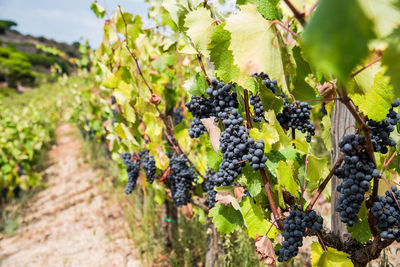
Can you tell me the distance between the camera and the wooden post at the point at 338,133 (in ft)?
4.22

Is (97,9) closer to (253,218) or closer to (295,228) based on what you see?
(253,218)

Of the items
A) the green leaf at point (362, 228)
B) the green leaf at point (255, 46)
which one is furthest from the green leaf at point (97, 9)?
the green leaf at point (362, 228)

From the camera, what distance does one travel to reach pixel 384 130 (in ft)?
2.69

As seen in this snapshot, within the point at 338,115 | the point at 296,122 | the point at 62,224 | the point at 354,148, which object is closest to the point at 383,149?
the point at 354,148

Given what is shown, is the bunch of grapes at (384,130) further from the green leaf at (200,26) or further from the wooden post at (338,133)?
the green leaf at (200,26)

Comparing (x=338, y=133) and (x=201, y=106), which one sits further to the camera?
(x=338, y=133)

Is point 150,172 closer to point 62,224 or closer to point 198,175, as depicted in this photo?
point 198,175

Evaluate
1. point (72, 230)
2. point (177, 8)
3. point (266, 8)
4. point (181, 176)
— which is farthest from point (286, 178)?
point (72, 230)

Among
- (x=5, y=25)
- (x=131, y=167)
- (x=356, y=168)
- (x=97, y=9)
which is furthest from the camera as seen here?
(x=5, y=25)

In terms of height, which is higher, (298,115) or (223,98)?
(223,98)

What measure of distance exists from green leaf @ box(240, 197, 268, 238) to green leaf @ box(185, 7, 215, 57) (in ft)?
Answer: 2.13

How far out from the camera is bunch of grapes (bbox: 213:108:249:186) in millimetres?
946

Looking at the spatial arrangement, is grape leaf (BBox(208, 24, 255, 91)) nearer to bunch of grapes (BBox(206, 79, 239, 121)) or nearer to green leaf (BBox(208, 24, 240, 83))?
green leaf (BBox(208, 24, 240, 83))

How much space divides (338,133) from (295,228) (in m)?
0.60
